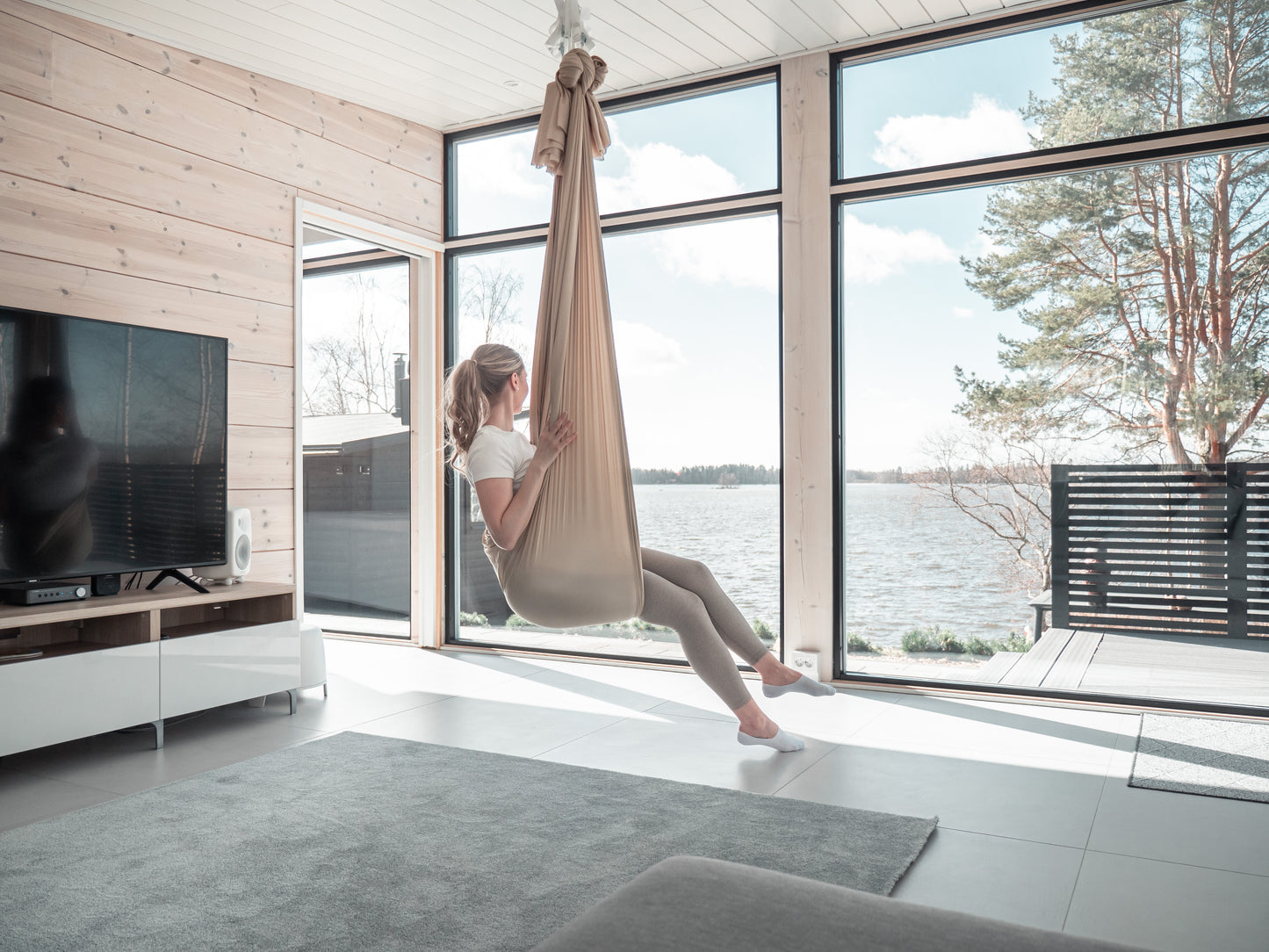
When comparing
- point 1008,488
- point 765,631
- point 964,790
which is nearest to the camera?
point 964,790

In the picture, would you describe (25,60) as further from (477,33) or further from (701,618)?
(701,618)

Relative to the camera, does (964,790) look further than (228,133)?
No

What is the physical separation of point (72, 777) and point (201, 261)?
1.86m

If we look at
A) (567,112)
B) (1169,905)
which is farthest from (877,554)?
(567,112)

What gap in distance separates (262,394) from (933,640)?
2770 millimetres

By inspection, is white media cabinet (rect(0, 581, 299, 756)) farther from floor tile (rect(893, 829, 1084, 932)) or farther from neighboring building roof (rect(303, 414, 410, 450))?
floor tile (rect(893, 829, 1084, 932))

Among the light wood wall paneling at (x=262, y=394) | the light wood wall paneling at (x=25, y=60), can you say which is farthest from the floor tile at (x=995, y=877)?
the light wood wall paneling at (x=25, y=60)

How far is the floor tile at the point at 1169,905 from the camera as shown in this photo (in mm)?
1689

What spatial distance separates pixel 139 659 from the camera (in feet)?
9.60

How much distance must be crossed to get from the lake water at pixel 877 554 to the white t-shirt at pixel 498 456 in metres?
0.97

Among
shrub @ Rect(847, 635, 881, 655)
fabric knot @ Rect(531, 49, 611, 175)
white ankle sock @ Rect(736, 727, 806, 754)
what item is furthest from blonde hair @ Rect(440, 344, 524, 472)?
shrub @ Rect(847, 635, 881, 655)

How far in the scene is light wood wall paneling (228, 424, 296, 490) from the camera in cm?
370

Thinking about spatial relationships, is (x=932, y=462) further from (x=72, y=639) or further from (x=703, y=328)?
(x=72, y=639)

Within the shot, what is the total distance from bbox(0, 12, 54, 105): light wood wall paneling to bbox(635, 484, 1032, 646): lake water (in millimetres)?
2334
